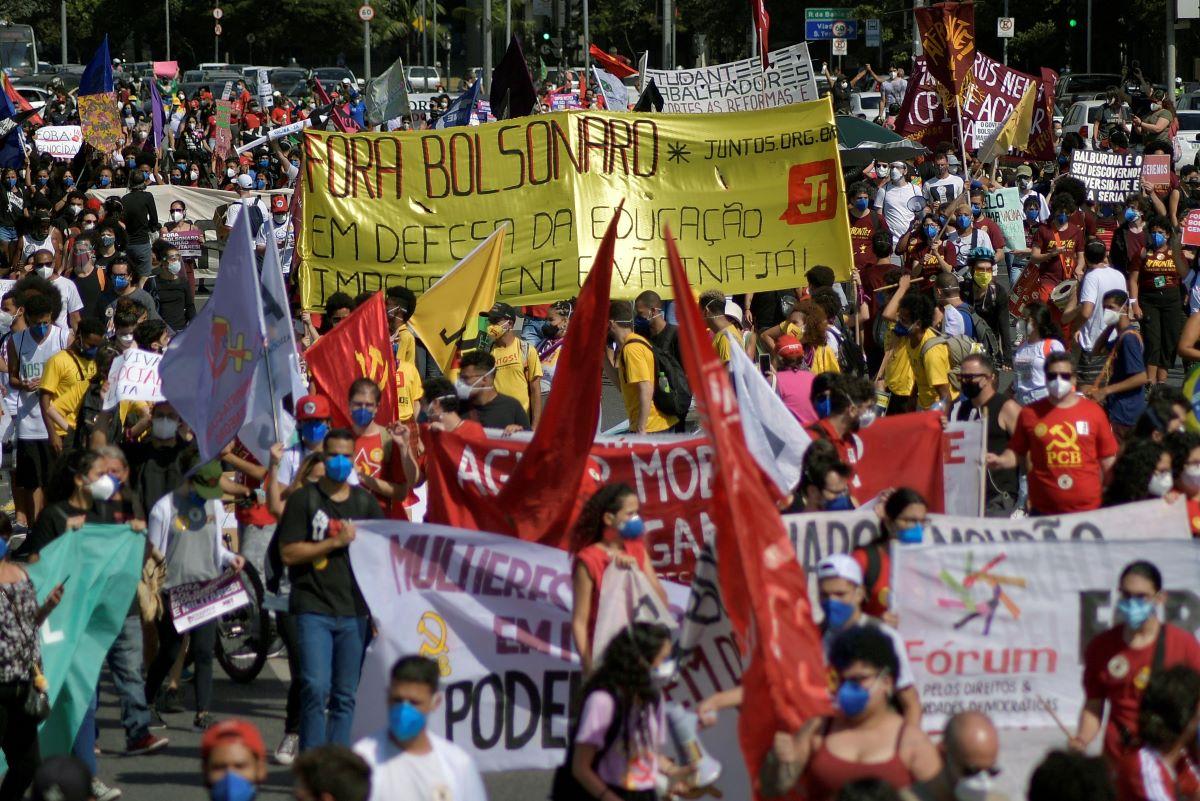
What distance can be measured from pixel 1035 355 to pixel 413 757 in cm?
701

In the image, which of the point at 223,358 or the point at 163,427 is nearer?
the point at 223,358

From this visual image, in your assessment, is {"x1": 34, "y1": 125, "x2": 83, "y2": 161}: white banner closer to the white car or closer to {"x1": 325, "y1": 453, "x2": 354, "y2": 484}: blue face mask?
the white car

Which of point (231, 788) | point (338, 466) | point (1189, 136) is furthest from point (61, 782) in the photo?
point (1189, 136)

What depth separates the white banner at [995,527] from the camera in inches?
280

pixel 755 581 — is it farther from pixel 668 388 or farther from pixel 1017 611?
pixel 668 388

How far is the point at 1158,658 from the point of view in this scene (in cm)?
584

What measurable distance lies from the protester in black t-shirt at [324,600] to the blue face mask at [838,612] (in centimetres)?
220

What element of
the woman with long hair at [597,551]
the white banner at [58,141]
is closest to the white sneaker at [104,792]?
the woman with long hair at [597,551]

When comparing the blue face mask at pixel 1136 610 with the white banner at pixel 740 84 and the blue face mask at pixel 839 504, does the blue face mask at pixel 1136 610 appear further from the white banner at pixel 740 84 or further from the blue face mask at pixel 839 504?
the white banner at pixel 740 84

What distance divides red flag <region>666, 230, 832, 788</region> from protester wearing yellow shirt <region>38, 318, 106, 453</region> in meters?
6.64

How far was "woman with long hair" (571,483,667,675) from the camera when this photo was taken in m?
6.61

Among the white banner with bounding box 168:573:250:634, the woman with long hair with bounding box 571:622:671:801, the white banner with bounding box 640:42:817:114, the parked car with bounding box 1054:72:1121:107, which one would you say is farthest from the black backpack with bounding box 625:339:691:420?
the parked car with bounding box 1054:72:1121:107

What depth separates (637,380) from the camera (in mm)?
11016

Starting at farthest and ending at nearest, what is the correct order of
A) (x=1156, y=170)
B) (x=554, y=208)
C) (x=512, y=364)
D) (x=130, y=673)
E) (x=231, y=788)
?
1. (x=1156, y=170)
2. (x=554, y=208)
3. (x=512, y=364)
4. (x=130, y=673)
5. (x=231, y=788)
